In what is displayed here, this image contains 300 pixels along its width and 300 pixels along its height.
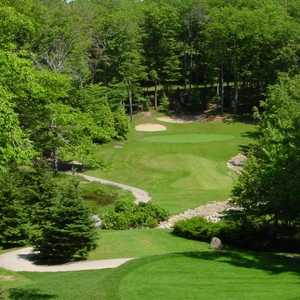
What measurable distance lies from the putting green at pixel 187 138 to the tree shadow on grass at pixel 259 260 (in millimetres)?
39273

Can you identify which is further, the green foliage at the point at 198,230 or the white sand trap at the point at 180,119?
the white sand trap at the point at 180,119

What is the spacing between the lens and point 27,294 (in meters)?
17.5

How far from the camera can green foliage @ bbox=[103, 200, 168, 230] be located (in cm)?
3409

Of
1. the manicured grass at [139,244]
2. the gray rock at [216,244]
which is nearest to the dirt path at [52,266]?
the manicured grass at [139,244]

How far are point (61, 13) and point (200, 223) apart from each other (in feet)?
140

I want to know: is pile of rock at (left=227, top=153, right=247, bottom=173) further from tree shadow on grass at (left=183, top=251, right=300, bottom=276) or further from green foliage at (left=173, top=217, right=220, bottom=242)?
tree shadow on grass at (left=183, top=251, right=300, bottom=276)

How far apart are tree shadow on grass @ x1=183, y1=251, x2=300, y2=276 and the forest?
0.92 feet

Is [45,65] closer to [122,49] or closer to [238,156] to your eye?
[238,156]

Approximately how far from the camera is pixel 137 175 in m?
52.6

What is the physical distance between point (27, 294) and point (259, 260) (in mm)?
9915

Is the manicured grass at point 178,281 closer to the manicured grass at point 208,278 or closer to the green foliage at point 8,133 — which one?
the manicured grass at point 208,278

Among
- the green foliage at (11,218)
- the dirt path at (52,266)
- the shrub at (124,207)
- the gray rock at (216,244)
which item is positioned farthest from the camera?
the shrub at (124,207)

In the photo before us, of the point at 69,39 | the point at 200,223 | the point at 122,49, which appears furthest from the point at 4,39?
the point at 122,49

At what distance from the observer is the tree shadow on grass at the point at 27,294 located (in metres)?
17.0
